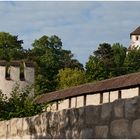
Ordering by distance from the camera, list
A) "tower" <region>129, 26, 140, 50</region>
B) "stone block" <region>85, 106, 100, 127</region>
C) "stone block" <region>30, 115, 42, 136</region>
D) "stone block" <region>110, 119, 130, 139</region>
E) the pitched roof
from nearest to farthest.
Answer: "stone block" <region>110, 119, 130, 139</region> < "stone block" <region>85, 106, 100, 127</region> < "stone block" <region>30, 115, 42, 136</region> < the pitched roof < "tower" <region>129, 26, 140, 50</region>

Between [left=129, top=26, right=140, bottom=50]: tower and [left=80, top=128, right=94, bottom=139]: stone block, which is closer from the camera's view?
[left=80, top=128, right=94, bottom=139]: stone block

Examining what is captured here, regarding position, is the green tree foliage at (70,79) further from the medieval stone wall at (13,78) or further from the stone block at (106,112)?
the stone block at (106,112)

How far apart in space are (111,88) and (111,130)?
23.7 m

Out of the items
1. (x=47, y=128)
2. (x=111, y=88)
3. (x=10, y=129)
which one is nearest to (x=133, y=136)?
(x=47, y=128)

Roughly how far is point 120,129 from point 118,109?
0.26 meters

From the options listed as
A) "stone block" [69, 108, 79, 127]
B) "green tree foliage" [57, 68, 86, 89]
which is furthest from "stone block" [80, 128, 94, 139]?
"green tree foliage" [57, 68, 86, 89]

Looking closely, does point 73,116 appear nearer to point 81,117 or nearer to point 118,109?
point 81,117

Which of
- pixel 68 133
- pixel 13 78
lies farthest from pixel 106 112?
pixel 13 78

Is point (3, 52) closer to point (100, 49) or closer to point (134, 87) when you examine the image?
point (100, 49)

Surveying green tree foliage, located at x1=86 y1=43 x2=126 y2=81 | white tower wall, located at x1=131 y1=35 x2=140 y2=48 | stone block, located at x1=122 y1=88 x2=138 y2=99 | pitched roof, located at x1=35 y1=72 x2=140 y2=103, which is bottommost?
stone block, located at x1=122 y1=88 x2=138 y2=99

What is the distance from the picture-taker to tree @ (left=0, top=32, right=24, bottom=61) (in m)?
85.0

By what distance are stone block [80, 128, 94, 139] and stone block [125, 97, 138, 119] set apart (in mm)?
957

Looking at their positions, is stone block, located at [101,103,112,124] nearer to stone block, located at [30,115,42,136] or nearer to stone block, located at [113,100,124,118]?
stone block, located at [113,100,124,118]

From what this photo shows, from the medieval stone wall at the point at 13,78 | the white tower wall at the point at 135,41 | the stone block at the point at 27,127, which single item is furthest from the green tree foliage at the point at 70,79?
the stone block at the point at 27,127
